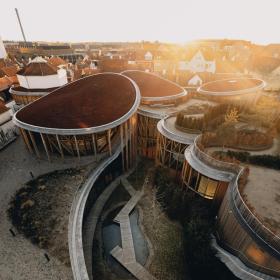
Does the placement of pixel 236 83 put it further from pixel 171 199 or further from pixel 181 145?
pixel 171 199

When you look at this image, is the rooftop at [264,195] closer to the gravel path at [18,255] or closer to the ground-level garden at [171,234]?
the ground-level garden at [171,234]

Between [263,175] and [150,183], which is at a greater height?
[263,175]

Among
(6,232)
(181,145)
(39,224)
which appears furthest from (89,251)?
(181,145)

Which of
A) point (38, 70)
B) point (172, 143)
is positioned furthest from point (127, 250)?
point (38, 70)

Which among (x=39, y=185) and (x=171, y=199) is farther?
(x=171, y=199)

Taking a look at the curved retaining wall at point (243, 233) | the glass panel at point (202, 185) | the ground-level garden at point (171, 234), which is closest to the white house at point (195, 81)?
the ground-level garden at point (171, 234)

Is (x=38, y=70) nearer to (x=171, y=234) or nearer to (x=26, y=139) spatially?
(x=26, y=139)

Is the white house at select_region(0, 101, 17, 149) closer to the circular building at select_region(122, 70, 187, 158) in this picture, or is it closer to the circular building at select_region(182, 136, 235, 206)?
the circular building at select_region(122, 70, 187, 158)
